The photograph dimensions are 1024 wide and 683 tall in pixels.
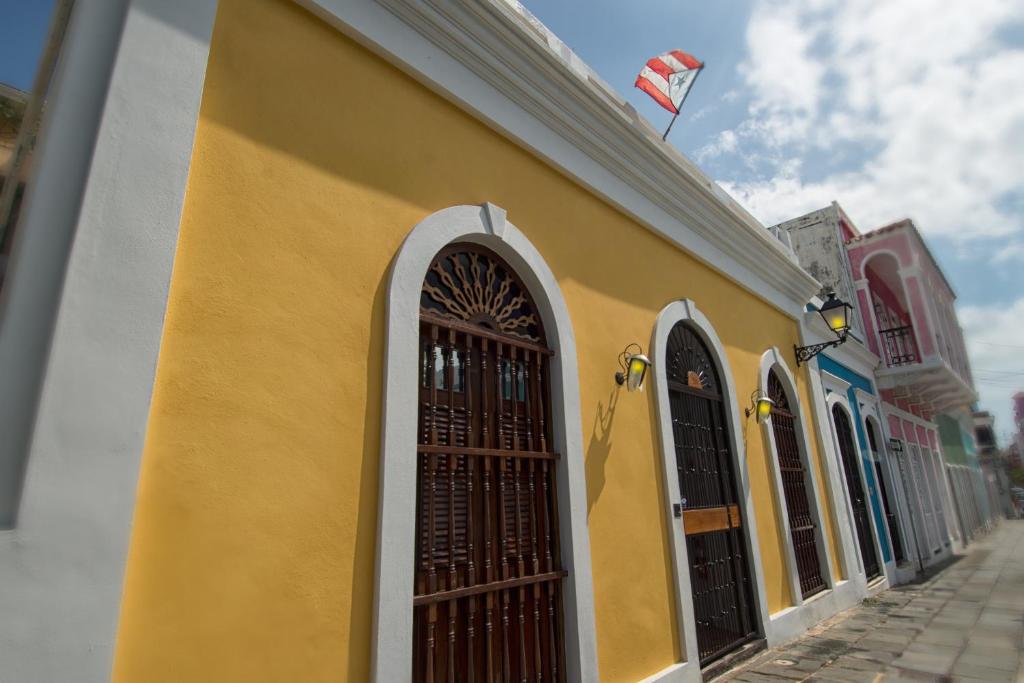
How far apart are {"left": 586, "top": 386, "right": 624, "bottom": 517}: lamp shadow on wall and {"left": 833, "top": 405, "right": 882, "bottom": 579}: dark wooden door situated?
18.8 ft

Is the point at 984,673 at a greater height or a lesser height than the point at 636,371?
lesser

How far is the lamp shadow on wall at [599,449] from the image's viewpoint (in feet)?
12.1

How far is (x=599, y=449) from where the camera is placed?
12.6ft

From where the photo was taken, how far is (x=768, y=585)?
17.5 feet

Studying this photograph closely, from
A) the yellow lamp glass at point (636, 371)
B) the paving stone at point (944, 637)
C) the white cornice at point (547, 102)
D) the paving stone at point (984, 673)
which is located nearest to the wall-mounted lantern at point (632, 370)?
the yellow lamp glass at point (636, 371)

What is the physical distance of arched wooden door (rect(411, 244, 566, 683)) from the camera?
2762 millimetres

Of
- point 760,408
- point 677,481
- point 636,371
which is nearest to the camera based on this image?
point 636,371

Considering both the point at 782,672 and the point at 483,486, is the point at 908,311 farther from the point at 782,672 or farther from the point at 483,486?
the point at 483,486

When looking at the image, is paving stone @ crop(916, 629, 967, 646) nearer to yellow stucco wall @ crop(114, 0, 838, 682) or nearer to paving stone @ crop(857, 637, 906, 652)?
paving stone @ crop(857, 637, 906, 652)

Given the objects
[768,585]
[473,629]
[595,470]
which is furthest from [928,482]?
[473,629]

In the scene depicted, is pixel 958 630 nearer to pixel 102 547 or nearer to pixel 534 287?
pixel 534 287

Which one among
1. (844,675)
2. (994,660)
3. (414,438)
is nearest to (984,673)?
(994,660)

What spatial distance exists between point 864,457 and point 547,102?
8.30 meters

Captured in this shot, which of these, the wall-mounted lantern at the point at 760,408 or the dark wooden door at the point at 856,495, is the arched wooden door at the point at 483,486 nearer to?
the wall-mounted lantern at the point at 760,408
